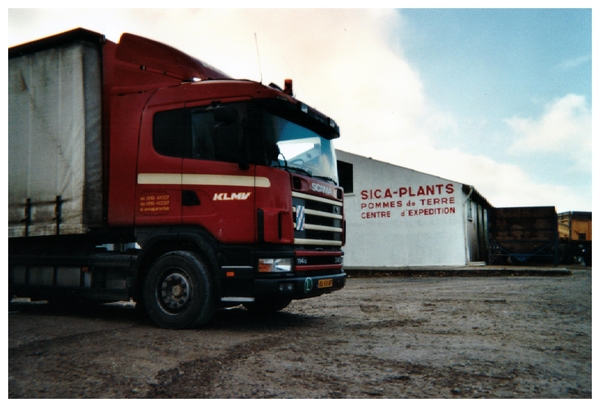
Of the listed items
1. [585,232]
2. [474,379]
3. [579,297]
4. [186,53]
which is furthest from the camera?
[585,232]

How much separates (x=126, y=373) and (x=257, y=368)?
103cm

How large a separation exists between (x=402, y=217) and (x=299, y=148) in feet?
40.0

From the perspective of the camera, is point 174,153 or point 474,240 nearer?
point 174,153

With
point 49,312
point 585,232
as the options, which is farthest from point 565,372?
point 585,232

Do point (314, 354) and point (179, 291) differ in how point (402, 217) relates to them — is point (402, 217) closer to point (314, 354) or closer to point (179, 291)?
point (179, 291)

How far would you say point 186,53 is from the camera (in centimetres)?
653

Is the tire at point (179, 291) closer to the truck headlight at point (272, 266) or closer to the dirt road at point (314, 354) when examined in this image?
the dirt road at point (314, 354)

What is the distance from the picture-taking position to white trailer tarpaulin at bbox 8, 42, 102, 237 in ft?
20.5

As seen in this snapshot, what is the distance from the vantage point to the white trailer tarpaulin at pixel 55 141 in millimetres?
6250

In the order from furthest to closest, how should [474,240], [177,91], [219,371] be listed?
[474,240] < [177,91] < [219,371]

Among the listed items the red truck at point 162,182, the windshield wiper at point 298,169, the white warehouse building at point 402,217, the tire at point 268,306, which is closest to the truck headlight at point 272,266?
the red truck at point 162,182

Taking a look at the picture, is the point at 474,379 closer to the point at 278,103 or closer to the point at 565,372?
the point at 565,372

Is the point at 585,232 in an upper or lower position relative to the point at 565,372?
upper

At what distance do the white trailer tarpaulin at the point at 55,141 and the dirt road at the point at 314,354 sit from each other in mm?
1424
